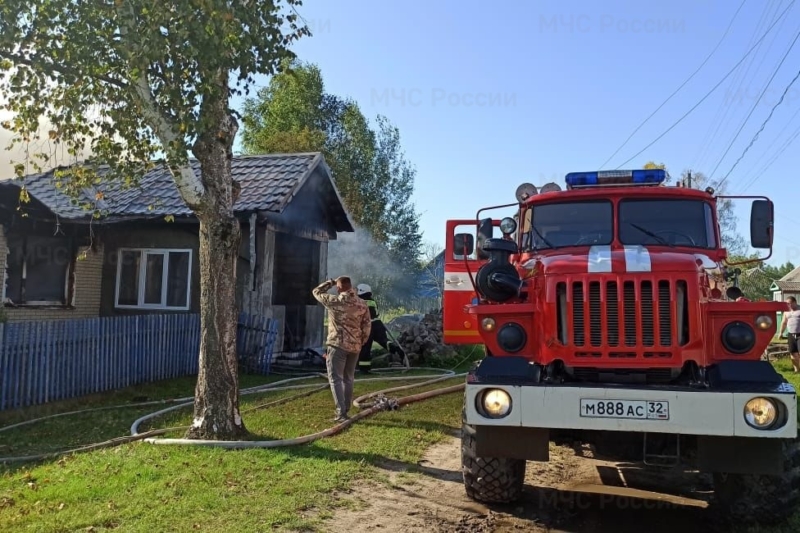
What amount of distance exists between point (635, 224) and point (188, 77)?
4.41 m

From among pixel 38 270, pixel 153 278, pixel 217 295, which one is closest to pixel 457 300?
pixel 217 295

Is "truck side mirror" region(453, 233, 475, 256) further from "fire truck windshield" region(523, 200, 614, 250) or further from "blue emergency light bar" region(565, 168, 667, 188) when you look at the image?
"blue emergency light bar" region(565, 168, 667, 188)

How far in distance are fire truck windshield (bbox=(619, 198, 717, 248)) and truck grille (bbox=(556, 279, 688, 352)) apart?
1.13m

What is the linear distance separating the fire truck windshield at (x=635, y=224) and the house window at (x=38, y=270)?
1132cm

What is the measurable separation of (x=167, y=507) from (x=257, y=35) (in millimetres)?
4411

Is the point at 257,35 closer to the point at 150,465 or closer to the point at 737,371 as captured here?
the point at 150,465

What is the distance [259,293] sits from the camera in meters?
13.2

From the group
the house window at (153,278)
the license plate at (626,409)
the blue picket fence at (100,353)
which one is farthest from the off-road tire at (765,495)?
the house window at (153,278)

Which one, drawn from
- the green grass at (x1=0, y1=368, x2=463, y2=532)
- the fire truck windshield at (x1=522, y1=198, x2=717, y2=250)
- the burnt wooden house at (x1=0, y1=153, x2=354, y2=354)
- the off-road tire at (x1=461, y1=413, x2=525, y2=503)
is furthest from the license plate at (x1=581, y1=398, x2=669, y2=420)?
the burnt wooden house at (x1=0, y1=153, x2=354, y2=354)

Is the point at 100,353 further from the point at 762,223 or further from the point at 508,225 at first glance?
the point at 762,223

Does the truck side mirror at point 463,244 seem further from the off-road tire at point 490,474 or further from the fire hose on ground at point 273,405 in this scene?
the fire hose on ground at point 273,405

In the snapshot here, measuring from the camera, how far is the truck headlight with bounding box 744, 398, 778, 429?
390 cm

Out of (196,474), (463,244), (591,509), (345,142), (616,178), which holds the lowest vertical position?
(591,509)

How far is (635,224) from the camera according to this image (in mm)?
5445
